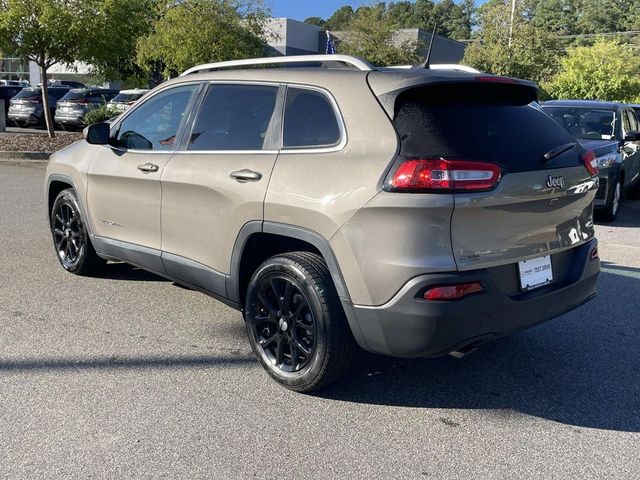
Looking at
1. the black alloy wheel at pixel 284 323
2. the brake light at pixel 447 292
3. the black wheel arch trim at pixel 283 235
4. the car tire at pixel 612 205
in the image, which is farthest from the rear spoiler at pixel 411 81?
the car tire at pixel 612 205

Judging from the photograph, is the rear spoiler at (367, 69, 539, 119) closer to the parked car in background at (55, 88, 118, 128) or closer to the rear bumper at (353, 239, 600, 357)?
the rear bumper at (353, 239, 600, 357)

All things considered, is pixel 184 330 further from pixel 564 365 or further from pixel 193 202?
pixel 564 365

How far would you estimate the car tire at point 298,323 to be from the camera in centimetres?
359

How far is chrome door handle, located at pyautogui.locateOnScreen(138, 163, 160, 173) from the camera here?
4.75 m

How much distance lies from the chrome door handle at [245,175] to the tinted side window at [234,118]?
181mm

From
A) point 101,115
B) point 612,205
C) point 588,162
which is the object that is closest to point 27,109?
point 101,115

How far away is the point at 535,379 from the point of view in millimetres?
4137

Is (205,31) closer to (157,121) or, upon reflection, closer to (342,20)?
(157,121)

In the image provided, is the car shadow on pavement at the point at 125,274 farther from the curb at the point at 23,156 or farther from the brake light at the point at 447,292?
the curb at the point at 23,156

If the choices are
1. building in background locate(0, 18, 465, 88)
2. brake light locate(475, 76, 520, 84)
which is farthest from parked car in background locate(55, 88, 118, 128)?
brake light locate(475, 76, 520, 84)

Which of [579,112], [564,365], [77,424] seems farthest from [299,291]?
[579,112]

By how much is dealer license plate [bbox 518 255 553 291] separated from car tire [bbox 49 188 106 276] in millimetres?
3757

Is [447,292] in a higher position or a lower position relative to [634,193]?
higher

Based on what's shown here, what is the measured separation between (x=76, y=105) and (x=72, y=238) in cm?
1772
